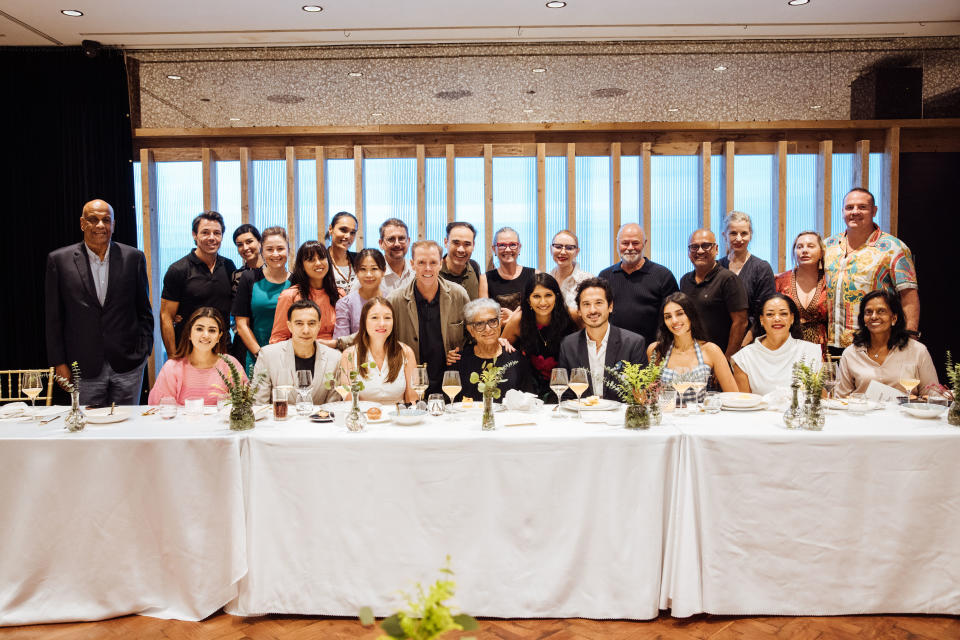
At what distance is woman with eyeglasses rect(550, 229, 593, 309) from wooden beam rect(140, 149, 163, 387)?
3417mm

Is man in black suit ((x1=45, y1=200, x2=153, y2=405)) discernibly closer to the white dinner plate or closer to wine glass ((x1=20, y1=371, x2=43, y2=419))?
wine glass ((x1=20, y1=371, x2=43, y2=419))

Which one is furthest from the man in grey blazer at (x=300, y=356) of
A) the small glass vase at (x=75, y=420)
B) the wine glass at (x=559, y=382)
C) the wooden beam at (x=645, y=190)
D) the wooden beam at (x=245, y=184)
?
the wooden beam at (x=645, y=190)

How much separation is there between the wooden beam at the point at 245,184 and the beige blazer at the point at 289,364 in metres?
2.53

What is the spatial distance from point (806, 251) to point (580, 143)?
214 centimetres

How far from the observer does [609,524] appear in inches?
91.5

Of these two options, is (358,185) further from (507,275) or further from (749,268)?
(749,268)

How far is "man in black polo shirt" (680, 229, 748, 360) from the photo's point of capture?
12.8 feet

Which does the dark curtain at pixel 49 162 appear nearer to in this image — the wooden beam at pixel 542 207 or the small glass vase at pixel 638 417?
the wooden beam at pixel 542 207

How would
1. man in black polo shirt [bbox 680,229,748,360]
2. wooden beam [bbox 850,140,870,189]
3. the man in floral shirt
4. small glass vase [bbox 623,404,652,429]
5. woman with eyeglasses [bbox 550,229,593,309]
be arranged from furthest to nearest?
wooden beam [bbox 850,140,870,189]
woman with eyeglasses [bbox 550,229,593,309]
man in black polo shirt [bbox 680,229,748,360]
the man in floral shirt
small glass vase [bbox 623,404,652,429]

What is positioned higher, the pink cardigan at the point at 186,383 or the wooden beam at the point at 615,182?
the wooden beam at the point at 615,182

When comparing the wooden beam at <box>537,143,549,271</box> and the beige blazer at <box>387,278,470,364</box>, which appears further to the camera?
the wooden beam at <box>537,143,549,271</box>

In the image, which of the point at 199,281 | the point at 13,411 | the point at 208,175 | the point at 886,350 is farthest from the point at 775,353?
the point at 208,175

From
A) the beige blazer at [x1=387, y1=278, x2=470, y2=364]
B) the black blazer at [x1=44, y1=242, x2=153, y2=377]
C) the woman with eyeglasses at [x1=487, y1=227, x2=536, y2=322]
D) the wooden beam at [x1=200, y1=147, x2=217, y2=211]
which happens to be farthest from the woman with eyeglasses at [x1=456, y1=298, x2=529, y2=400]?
the wooden beam at [x1=200, y1=147, x2=217, y2=211]

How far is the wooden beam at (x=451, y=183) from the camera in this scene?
5340 mm
